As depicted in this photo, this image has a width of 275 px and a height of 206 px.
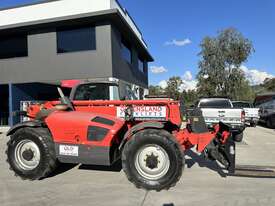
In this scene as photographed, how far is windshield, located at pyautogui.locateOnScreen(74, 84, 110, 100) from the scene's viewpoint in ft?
26.2

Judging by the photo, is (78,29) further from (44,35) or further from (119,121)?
(119,121)

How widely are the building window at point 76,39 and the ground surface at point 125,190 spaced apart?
13010 millimetres

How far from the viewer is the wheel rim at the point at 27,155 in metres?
7.03

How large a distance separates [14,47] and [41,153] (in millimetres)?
17201

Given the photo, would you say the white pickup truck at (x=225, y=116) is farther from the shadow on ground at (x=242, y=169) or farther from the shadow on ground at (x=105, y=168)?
the shadow on ground at (x=105, y=168)

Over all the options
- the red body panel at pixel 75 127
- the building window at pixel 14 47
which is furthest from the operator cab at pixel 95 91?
the building window at pixel 14 47

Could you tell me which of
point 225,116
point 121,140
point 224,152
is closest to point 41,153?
point 121,140

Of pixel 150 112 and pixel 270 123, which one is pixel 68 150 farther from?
pixel 270 123

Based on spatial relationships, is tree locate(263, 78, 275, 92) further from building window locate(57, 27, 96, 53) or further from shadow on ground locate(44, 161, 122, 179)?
shadow on ground locate(44, 161, 122, 179)

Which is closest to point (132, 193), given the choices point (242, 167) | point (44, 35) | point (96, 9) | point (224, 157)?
point (224, 157)

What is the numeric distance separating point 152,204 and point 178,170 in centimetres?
101

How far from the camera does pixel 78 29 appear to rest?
66.9 ft

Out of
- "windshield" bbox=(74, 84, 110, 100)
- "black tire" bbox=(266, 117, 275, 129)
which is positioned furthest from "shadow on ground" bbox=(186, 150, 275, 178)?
"black tire" bbox=(266, 117, 275, 129)

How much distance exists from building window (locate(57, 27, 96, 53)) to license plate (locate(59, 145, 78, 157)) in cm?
1380
